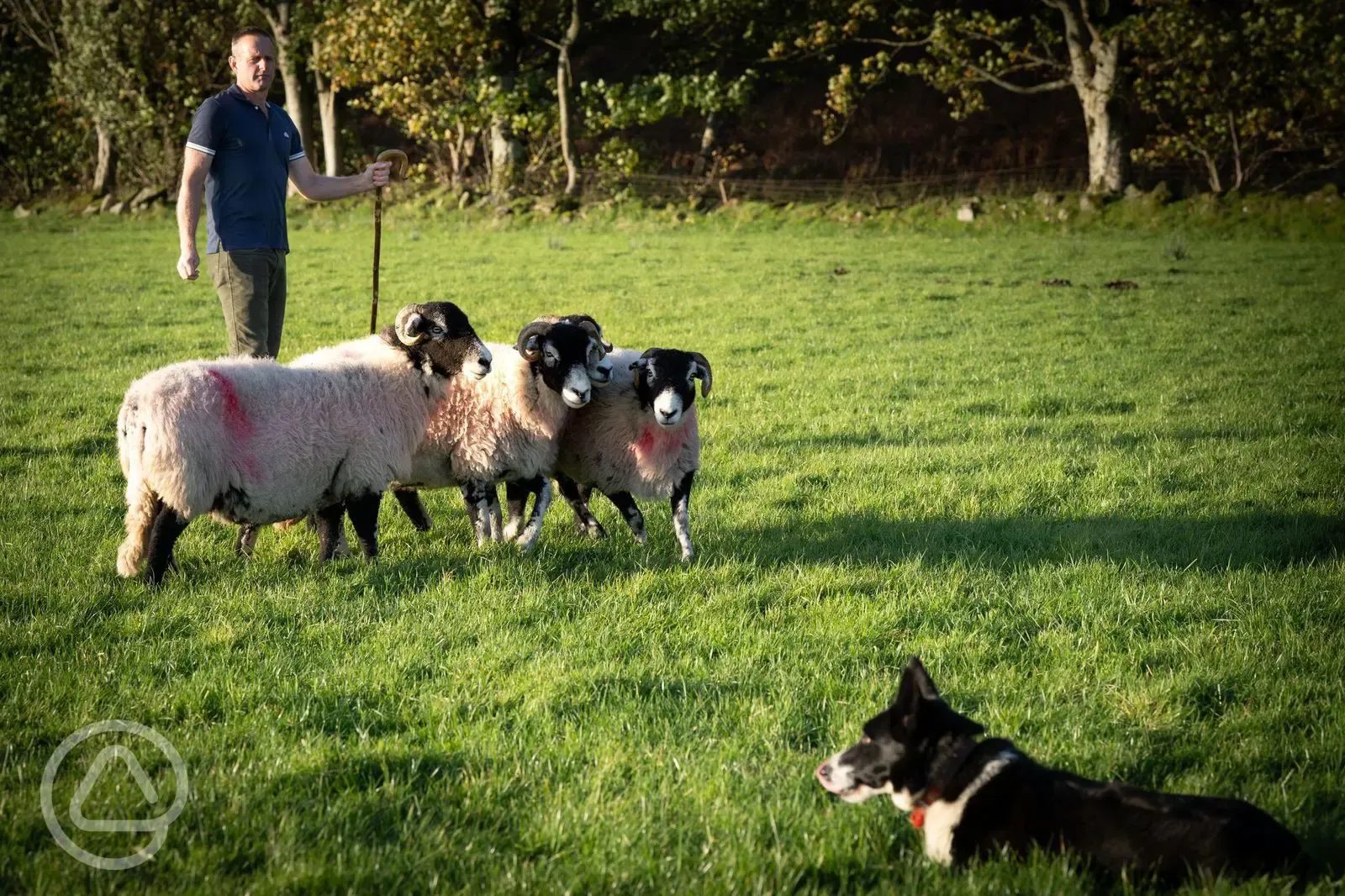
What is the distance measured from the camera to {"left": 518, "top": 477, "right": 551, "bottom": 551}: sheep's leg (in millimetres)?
6902

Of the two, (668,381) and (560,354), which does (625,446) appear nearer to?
(668,381)

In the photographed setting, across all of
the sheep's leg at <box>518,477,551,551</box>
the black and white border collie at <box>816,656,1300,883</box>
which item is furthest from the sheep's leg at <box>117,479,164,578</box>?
the black and white border collie at <box>816,656,1300,883</box>

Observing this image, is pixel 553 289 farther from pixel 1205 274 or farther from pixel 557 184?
pixel 557 184

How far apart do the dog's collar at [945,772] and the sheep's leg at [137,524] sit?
4.52 metres

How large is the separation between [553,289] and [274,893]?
52.2ft

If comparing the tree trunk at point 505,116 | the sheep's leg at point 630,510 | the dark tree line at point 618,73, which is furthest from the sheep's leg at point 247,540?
the tree trunk at point 505,116

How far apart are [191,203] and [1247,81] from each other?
28.1 m

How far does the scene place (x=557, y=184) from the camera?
33375 mm

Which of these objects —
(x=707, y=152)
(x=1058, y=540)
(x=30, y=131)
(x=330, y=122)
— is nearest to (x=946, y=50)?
(x=707, y=152)

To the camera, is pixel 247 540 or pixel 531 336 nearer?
pixel 247 540

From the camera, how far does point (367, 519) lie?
662 cm

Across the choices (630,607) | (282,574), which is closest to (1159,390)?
(630,607)

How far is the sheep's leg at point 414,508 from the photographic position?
7359 millimetres

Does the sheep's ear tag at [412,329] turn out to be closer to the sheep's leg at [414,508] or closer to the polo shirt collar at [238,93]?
the sheep's leg at [414,508]
